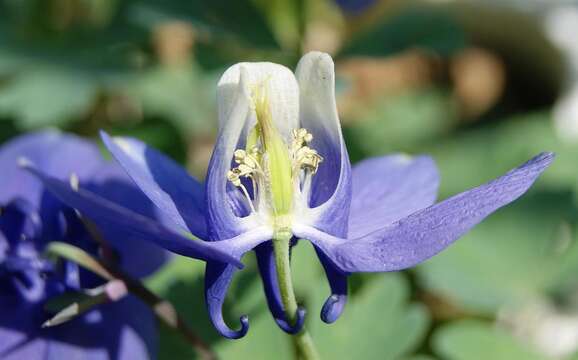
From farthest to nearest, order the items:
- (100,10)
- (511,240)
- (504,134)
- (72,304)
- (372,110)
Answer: (372,110) → (100,10) → (504,134) → (511,240) → (72,304)

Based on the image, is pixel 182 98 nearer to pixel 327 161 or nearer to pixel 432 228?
pixel 327 161

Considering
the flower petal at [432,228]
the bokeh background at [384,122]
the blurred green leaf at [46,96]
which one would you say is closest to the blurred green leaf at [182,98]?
the bokeh background at [384,122]

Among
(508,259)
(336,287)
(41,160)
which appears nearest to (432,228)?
(336,287)

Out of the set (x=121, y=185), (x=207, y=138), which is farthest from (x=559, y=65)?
(x=121, y=185)

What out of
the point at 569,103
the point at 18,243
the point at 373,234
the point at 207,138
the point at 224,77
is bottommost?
the point at 207,138

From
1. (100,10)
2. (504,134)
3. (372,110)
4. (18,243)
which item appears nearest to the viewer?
(18,243)

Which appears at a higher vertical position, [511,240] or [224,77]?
[224,77]

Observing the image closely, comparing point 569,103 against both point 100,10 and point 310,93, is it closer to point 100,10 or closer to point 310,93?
point 100,10

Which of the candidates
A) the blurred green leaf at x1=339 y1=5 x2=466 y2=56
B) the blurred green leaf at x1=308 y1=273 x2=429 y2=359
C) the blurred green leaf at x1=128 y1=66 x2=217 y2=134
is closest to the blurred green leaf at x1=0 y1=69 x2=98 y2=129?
the blurred green leaf at x1=128 y1=66 x2=217 y2=134
